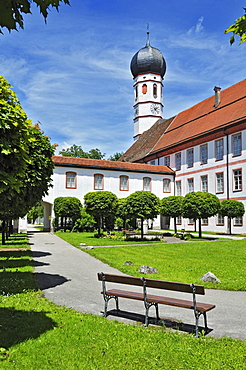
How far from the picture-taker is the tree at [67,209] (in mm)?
32969

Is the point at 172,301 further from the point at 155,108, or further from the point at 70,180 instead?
the point at 155,108

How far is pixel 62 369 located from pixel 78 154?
67.8 metres

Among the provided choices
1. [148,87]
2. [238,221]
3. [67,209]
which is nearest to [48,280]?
[67,209]

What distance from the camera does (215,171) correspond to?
33875 millimetres

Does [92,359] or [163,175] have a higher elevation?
[163,175]

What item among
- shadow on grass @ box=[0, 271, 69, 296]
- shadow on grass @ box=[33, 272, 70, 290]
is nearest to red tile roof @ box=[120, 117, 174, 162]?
shadow on grass @ box=[33, 272, 70, 290]

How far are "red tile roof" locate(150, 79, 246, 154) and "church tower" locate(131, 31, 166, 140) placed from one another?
15.3 meters

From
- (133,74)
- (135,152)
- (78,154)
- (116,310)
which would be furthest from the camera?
(78,154)

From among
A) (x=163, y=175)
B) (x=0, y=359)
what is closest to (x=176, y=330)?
(x=0, y=359)

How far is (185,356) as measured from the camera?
13.9 feet

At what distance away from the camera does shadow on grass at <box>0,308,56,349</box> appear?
4759 mm

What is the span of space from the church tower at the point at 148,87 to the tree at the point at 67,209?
105ft

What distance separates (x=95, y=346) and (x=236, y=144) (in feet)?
96.0

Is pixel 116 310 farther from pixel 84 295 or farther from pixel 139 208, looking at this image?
pixel 139 208
